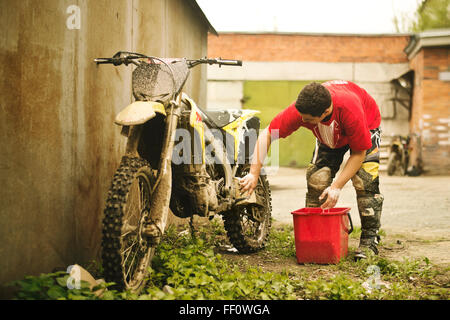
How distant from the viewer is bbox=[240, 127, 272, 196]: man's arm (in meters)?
3.94

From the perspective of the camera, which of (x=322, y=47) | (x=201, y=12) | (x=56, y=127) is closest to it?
(x=56, y=127)

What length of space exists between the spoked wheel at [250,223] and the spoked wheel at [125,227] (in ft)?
4.44

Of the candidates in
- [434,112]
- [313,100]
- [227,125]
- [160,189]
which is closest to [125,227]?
[160,189]

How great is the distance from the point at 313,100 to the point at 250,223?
1.88m

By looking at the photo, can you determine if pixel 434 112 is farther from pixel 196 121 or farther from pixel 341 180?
pixel 196 121

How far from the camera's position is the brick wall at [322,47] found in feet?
60.8

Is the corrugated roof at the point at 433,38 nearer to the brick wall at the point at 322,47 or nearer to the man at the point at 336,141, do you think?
the brick wall at the point at 322,47

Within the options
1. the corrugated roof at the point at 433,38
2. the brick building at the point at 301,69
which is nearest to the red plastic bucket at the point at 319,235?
the corrugated roof at the point at 433,38

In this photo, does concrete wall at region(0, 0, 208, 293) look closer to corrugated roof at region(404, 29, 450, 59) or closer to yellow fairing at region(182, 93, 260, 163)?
yellow fairing at region(182, 93, 260, 163)

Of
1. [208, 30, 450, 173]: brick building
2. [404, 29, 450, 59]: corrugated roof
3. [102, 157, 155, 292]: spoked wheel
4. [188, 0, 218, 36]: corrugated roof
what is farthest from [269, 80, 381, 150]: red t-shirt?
[208, 30, 450, 173]: brick building

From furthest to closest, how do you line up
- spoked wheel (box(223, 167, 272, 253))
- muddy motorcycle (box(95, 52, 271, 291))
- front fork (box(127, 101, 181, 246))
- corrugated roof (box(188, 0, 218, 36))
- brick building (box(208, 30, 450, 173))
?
brick building (box(208, 30, 450, 173))
corrugated roof (box(188, 0, 218, 36))
spoked wheel (box(223, 167, 272, 253))
front fork (box(127, 101, 181, 246))
muddy motorcycle (box(95, 52, 271, 291))

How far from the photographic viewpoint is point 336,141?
4.38 meters

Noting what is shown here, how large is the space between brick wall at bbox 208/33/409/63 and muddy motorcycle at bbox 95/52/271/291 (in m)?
14.5

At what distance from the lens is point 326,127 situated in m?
4.20
